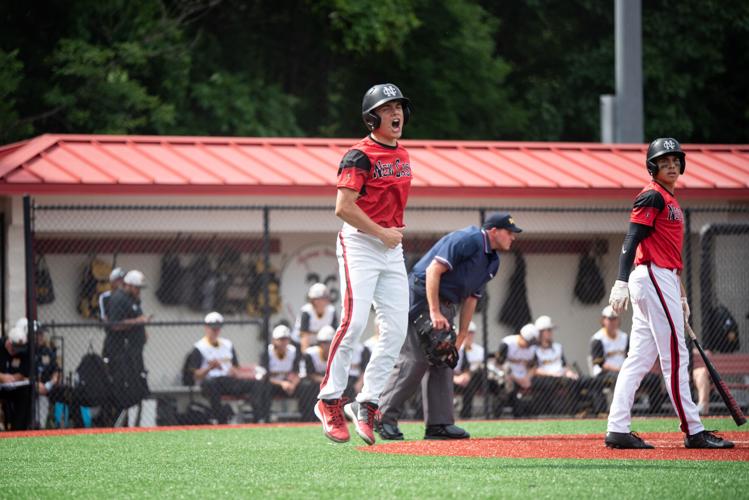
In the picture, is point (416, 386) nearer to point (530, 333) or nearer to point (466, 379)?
point (466, 379)

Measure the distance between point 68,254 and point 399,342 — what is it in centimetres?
864

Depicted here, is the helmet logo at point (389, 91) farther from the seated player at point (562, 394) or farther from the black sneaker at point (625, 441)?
the seated player at point (562, 394)

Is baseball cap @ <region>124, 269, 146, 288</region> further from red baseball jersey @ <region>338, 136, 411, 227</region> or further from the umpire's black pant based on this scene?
red baseball jersey @ <region>338, 136, 411, 227</region>

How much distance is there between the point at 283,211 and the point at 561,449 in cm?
803

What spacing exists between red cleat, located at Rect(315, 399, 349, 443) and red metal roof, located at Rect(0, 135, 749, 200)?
756 cm

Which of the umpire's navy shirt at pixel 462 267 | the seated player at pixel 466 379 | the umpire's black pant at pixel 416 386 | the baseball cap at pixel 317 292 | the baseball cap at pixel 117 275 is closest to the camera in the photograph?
the umpire's navy shirt at pixel 462 267

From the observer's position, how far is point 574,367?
16.3 metres

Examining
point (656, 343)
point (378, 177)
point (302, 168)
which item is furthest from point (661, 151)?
point (302, 168)

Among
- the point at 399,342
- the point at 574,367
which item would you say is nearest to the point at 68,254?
the point at 574,367

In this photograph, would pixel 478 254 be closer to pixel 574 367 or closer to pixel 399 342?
pixel 399 342

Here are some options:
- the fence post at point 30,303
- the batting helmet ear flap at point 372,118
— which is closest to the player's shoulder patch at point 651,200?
the batting helmet ear flap at point 372,118

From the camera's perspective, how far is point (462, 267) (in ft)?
29.8

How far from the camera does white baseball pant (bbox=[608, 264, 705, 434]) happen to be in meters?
7.75

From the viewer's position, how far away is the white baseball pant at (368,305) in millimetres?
7184
